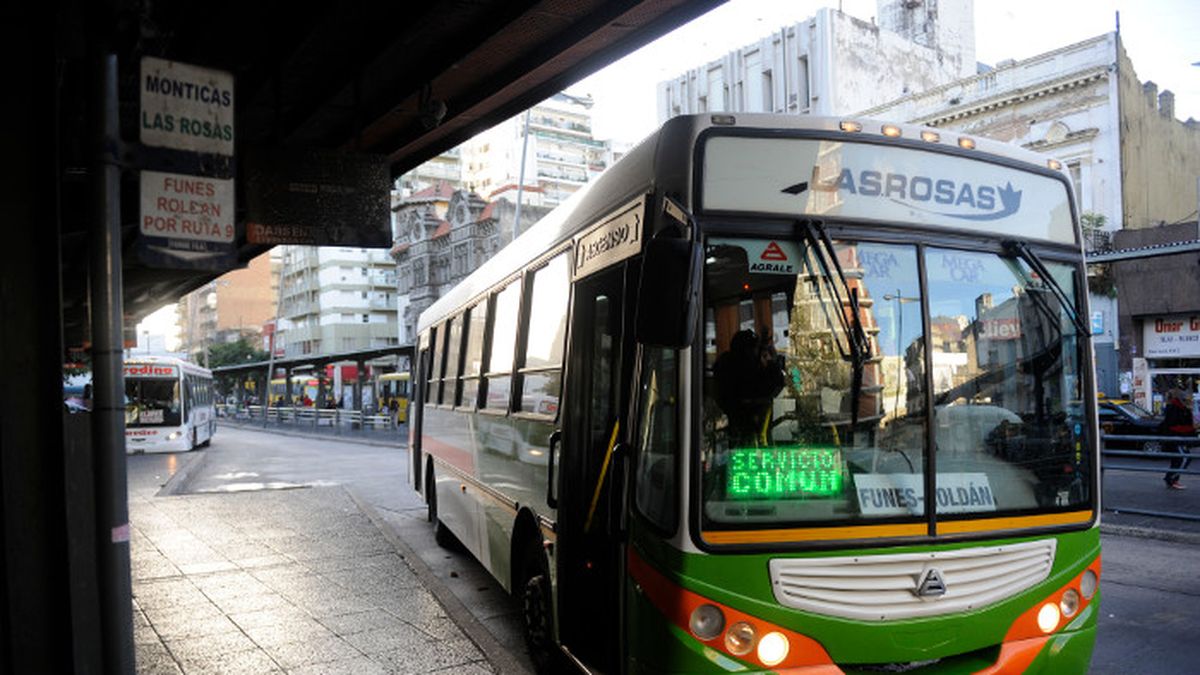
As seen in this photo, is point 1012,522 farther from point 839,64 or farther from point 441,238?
point 441,238

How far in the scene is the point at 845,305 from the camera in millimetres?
3961

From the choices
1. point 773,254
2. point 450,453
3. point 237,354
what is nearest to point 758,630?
point 773,254

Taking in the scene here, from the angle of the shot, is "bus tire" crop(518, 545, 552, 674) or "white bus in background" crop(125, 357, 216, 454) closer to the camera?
"bus tire" crop(518, 545, 552, 674)

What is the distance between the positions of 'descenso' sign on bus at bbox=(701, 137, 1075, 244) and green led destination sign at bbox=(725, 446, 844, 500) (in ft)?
3.52

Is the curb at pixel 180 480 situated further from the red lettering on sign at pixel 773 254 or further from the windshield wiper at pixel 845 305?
the windshield wiper at pixel 845 305

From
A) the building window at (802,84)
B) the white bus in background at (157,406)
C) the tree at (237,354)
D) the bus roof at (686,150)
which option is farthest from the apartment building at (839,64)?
the tree at (237,354)

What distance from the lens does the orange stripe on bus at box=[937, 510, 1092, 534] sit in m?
4.00

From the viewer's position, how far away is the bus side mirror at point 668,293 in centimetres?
359

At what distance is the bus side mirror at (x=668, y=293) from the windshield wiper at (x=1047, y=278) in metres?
1.78

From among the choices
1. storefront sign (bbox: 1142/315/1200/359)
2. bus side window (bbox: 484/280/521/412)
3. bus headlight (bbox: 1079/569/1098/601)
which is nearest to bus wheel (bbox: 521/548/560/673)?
bus side window (bbox: 484/280/521/412)

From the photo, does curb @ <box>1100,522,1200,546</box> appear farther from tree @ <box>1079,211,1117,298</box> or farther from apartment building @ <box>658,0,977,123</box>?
apartment building @ <box>658,0,977,123</box>

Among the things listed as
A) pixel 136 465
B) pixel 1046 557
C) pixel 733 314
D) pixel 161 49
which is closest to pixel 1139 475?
pixel 1046 557

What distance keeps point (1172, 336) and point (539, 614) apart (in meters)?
29.5

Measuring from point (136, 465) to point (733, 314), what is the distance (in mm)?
22939
